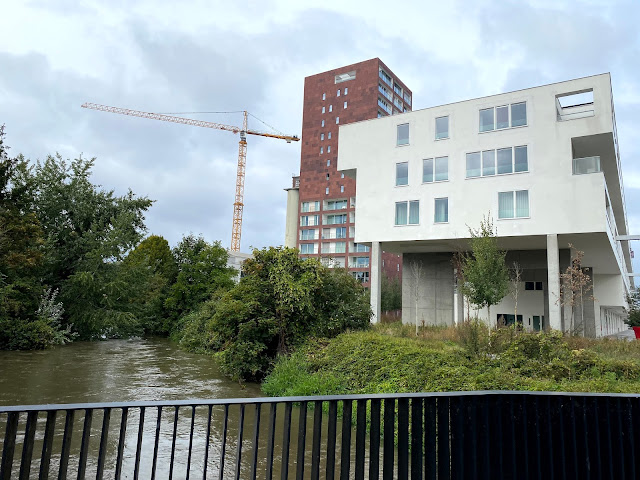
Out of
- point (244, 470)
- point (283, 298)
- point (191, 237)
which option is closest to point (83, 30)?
point (283, 298)

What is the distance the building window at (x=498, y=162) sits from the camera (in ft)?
75.3

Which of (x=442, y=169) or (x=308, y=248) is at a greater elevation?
(x=308, y=248)

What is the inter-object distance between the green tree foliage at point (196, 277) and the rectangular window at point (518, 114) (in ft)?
68.4

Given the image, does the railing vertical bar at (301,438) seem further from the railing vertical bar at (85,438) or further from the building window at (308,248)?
the building window at (308,248)

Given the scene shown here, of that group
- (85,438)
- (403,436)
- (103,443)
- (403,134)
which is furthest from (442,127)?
(85,438)

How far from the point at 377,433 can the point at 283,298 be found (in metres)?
10.6

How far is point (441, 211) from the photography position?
24.6 metres

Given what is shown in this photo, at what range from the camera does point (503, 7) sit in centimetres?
985

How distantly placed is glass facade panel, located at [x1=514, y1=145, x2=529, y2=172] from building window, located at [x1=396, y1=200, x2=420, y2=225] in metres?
5.50

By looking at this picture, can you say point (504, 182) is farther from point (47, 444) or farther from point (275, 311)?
point (47, 444)

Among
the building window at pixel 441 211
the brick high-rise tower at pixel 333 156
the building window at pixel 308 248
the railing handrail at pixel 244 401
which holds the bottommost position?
the railing handrail at pixel 244 401

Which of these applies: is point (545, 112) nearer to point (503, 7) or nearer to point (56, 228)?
point (503, 7)

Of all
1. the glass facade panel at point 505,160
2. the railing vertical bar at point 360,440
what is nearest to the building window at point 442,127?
the glass facade panel at point 505,160

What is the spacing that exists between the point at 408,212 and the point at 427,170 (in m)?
2.69
